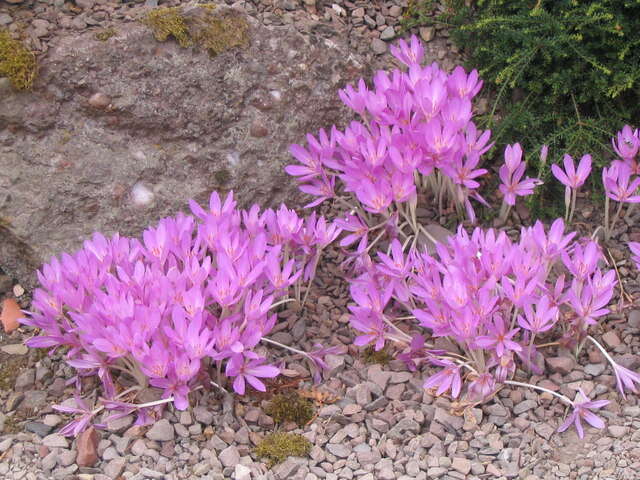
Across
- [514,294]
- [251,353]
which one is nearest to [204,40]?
[251,353]

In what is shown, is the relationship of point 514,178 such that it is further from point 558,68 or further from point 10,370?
point 10,370

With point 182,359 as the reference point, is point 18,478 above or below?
below

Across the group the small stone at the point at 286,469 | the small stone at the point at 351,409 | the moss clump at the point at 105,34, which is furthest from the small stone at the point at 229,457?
the moss clump at the point at 105,34

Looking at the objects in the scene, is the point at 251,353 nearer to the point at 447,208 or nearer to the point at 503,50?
the point at 447,208

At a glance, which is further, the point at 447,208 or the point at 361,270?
the point at 447,208

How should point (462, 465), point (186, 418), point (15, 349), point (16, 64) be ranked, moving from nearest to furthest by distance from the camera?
point (462, 465) → point (186, 418) → point (15, 349) → point (16, 64)

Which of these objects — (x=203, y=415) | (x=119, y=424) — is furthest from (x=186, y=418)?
(x=119, y=424)

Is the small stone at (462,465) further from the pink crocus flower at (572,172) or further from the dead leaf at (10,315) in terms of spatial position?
the dead leaf at (10,315)
